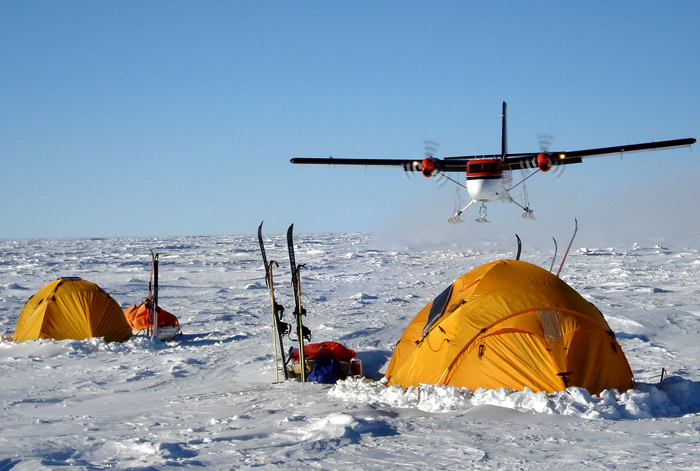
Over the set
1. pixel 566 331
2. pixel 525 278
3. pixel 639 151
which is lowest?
pixel 566 331

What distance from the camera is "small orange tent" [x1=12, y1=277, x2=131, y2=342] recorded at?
13.5 m

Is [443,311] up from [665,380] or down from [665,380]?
up

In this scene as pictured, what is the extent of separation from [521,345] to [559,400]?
1.13 m

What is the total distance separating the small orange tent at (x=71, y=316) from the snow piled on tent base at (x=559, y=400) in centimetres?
801

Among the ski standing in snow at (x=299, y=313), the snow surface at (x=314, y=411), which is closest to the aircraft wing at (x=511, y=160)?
the snow surface at (x=314, y=411)

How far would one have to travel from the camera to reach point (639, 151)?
2652 centimetres

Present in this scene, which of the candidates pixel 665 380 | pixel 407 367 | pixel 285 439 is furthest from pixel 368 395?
pixel 665 380

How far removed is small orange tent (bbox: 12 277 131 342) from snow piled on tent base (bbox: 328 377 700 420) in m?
8.01

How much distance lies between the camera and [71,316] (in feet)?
45.0

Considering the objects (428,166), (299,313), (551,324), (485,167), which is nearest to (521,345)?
(551,324)

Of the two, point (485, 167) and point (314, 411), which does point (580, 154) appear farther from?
point (314, 411)

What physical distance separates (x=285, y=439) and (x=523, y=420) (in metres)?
2.60

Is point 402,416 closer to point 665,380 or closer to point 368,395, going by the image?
point 368,395

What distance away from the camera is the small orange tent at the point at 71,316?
44.1ft
